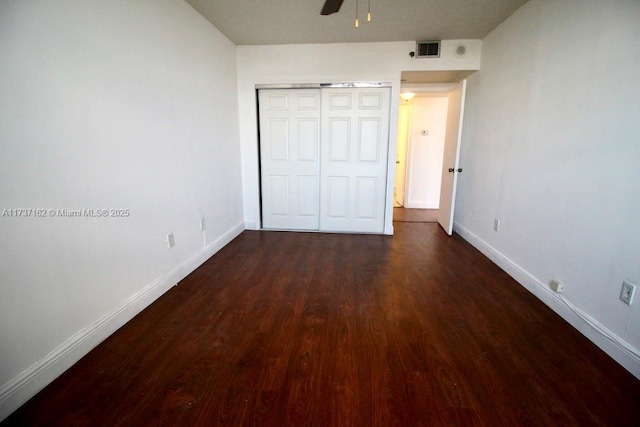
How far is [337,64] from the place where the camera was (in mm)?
3531

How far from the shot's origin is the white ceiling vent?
3334 millimetres

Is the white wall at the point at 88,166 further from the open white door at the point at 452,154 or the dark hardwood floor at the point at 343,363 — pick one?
the open white door at the point at 452,154

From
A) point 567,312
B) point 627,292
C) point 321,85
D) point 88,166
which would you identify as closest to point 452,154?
point 321,85

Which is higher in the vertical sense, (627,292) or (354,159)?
(354,159)

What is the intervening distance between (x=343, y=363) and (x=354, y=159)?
2759 millimetres

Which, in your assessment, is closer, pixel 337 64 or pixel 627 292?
pixel 627 292

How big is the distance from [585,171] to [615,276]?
666mm

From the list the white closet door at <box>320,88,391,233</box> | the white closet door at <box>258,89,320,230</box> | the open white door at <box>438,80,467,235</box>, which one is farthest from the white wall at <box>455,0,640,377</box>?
the white closet door at <box>258,89,320,230</box>

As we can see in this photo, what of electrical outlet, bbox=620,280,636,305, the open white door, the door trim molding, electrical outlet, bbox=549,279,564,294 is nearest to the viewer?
electrical outlet, bbox=620,280,636,305

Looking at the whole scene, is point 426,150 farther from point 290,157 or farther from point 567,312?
point 567,312

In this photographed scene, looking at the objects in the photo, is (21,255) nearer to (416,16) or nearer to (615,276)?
(615,276)

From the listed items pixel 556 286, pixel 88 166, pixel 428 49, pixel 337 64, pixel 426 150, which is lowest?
pixel 556 286

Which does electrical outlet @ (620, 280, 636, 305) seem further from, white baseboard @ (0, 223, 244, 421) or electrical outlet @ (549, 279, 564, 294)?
white baseboard @ (0, 223, 244, 421)

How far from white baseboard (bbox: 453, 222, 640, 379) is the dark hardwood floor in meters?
0.05
